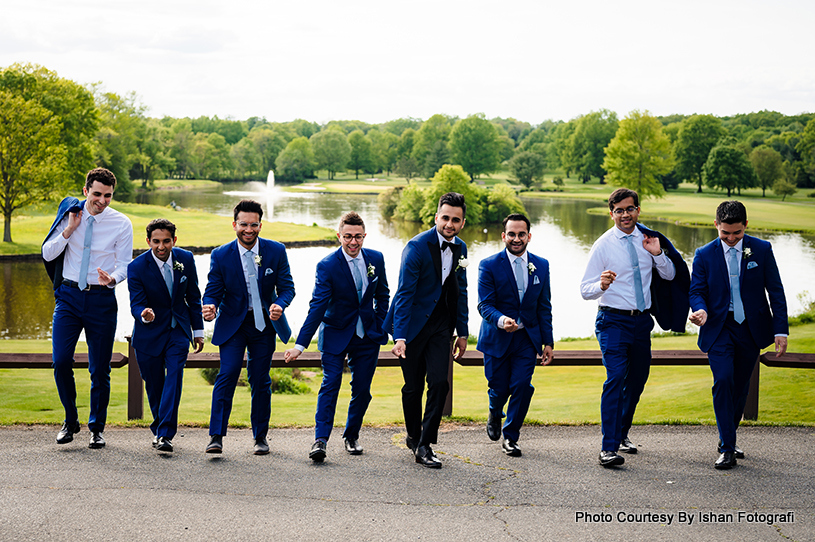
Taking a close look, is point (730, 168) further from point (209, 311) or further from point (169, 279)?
point (209, 311)

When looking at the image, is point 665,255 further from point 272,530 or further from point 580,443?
point 272,530

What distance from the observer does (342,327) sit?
618 centimetres

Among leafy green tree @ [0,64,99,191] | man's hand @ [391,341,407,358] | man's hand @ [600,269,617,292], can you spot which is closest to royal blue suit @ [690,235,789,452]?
man's hand @ [600,269,617,292]

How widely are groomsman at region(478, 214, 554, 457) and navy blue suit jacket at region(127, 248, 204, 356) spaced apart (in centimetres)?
268

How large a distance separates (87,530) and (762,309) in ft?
18.0

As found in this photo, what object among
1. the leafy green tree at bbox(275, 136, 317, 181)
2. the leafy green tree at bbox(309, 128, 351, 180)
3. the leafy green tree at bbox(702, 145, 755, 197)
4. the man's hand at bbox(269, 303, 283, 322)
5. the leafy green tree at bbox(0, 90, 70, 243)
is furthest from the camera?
the leafy green tree at bbox(309, 128, 351, 180)

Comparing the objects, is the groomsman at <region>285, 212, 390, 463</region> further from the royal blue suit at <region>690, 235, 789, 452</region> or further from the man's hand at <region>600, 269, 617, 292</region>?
the royal blue suit at <region>690, 235, 789, 452</region>

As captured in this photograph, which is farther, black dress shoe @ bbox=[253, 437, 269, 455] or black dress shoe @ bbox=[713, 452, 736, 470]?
black dress shoe @ bbox=[253, 437, 269, 455]

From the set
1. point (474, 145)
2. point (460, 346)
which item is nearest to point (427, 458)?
point (460, 346)

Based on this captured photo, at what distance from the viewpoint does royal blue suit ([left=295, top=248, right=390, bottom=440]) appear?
20.0 feet

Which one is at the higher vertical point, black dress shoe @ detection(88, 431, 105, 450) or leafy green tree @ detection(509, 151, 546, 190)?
leafy green tree @ detection(509, 151, 546, 190)

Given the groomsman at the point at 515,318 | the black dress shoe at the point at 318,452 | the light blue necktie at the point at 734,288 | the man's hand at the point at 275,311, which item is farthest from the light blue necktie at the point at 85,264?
the light blue necktie at the point at 734,288

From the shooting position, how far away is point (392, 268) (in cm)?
3694

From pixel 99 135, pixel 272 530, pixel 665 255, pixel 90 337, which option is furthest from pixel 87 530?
pixel 99 135
